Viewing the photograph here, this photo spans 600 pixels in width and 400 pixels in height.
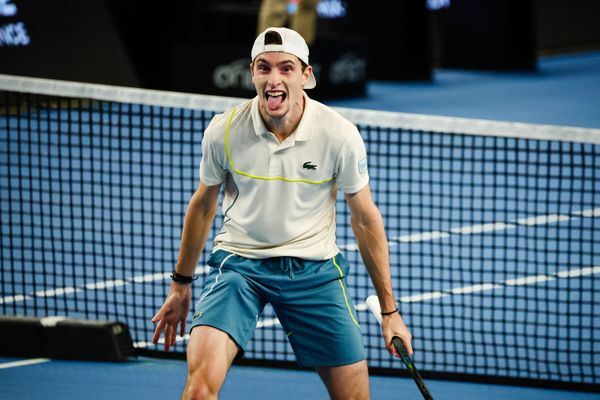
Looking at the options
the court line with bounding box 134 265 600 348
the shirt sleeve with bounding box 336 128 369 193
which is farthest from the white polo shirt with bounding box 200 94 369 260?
the court line with bounding box 134 265 600 348

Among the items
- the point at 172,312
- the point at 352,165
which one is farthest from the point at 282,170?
the point at 172,312

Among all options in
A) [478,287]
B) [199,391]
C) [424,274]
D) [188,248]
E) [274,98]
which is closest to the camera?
[199,391]

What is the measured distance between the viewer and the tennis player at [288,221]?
3.92 metres

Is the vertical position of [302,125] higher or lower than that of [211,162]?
higher

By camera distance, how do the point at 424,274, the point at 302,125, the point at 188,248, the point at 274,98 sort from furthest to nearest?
the point at 424,274 → the point at 188,248 → the point at 302,125 → the point at 274,98

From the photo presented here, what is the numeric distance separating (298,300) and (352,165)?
1.95 feet

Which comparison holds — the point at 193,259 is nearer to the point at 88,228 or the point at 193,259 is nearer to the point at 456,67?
the point at 88,228

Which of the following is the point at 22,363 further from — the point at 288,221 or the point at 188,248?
the point at 288,221

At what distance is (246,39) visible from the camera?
16234mm

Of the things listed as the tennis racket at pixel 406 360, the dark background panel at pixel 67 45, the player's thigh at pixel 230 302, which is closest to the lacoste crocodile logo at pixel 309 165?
the player's thigh at pixel 230 302

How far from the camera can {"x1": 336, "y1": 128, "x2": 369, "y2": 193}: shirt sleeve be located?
156 inches

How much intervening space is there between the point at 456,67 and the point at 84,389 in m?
15.5

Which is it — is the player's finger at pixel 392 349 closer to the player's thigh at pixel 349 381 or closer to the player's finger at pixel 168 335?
the player's thigh at pixel 349 381

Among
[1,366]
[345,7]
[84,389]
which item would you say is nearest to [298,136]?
[84,389]
